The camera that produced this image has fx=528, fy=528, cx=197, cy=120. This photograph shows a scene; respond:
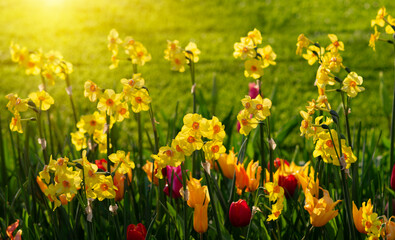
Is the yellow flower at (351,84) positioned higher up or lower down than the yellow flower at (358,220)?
higher up

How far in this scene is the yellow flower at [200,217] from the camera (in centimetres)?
134

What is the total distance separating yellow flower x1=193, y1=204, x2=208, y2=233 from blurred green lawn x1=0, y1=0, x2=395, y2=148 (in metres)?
2.25

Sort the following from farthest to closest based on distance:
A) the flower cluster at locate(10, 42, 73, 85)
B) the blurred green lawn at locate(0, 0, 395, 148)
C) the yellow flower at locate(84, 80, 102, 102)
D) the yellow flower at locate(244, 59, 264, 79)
Result: the blurred green lawn at locate(0, 0, 395, 148) < the flower cluster at locate(10, 42, 73, 85) < the yellow flower at locate(244, 59, 264, 79) < the yellow flower at locate(84, 80, 102, 102)

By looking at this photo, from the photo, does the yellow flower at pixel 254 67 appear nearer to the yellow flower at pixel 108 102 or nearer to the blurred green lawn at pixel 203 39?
the yellow flower at pixel 108 102

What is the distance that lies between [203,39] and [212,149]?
15.7 feet

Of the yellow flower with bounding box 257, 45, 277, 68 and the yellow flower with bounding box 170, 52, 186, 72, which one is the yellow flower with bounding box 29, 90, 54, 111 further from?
the yellow flower with bounding box 257, 45, 277, 68

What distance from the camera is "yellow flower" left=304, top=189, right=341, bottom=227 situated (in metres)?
1.28

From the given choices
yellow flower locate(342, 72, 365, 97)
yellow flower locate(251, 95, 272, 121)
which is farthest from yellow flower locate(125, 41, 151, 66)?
yellow flower locate(342, 72, 365, 97)

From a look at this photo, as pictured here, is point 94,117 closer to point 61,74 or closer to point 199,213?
point 61,74

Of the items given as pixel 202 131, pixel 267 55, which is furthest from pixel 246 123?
pixel 267 55

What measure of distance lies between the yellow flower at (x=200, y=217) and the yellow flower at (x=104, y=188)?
26cm

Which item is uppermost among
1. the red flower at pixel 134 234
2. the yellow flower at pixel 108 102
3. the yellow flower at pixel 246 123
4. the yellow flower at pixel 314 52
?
the yellow flower at pixel 314 52

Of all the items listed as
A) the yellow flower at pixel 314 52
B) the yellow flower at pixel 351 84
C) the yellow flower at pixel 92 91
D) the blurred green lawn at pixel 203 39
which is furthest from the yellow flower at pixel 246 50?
the blurred green lawn at pixel 203 39

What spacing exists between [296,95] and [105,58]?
7.05 ft
